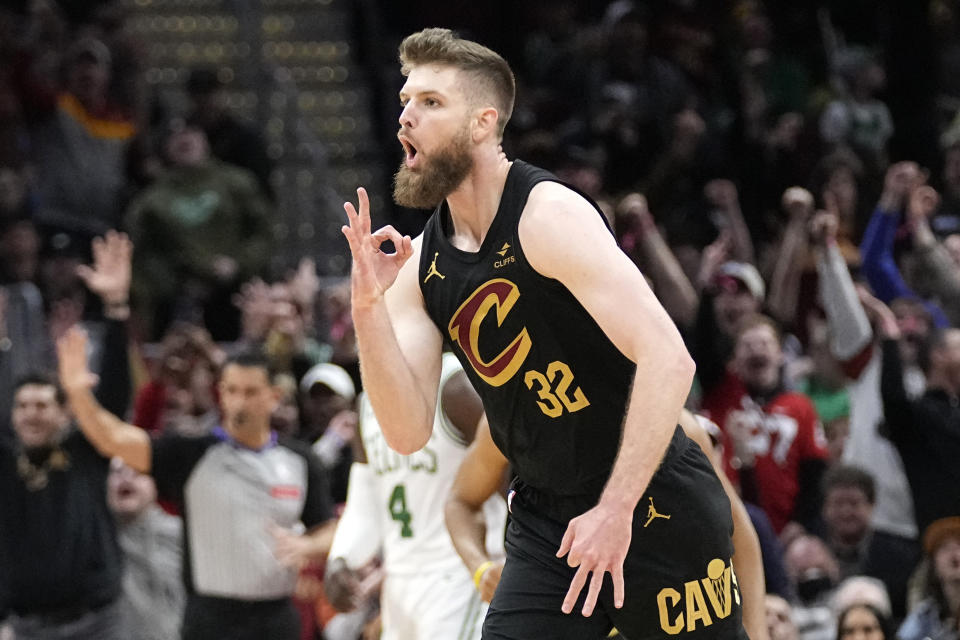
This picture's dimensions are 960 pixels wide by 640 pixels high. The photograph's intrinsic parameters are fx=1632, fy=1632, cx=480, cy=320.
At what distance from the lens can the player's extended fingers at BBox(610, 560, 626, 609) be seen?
381 cm

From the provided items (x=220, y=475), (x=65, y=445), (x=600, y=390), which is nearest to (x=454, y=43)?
→ (x=600, y=390)

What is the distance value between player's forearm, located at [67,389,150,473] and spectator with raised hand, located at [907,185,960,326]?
442 cm

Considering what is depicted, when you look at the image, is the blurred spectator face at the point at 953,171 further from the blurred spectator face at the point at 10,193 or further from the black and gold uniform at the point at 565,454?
the black and gold uniform at the point at 565,454

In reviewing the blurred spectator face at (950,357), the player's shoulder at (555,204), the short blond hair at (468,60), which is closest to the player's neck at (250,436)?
the blurred spectator face at (950,357)

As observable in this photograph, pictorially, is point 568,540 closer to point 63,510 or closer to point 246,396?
point 246,396

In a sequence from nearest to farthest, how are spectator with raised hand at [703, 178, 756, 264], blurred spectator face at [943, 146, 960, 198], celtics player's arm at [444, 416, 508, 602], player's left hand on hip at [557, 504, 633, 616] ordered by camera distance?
player's left hand on hip at [557, 504, 633, 616], celtics player's arm at [444, 416, 508, 602], blurred spectator face at [943, 146, 960, 198], spectator with raised hand at [703, 178, 756, 264]

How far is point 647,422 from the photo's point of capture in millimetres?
3809

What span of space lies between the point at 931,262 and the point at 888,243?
0.86 feet

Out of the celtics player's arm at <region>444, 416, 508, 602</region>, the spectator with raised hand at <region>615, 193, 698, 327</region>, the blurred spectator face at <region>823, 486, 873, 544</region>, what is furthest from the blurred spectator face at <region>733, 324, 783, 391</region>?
the celtics player's arm at <region>444, 416, 508, 602</region>

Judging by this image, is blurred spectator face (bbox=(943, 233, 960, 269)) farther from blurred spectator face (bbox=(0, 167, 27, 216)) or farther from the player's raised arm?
blurred spectator face (bbox=(0, 167, 27, 216))

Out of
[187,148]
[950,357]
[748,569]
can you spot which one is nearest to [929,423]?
[950,357]

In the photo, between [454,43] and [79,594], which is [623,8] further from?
[454,43]

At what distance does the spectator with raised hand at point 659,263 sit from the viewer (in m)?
9.04

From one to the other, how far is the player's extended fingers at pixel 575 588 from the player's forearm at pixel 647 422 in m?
0.17
